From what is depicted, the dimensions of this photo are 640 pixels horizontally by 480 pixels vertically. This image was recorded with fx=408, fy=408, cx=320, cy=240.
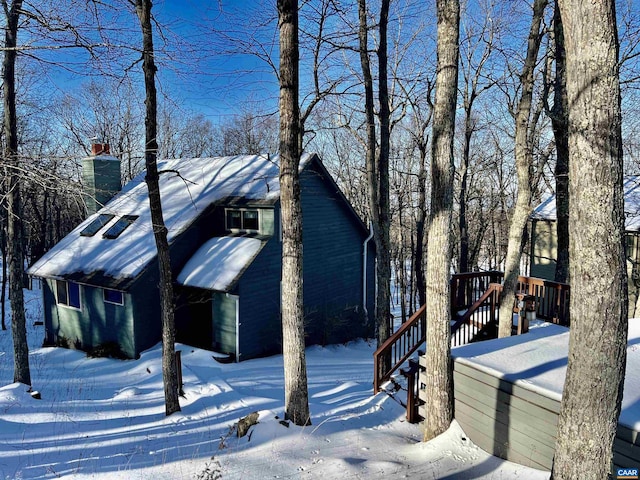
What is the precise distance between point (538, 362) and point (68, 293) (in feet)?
46.4

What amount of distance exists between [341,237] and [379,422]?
963 cm

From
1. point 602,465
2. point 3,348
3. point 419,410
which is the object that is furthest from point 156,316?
point 602,465

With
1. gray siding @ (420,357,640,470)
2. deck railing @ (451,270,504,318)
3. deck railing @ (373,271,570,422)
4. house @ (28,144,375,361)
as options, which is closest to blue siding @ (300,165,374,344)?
house @ (28,144,375,361)

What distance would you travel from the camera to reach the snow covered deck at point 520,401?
4.33m

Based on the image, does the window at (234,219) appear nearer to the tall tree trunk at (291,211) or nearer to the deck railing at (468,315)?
the deck railing at (468,315)

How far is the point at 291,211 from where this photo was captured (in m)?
5.88

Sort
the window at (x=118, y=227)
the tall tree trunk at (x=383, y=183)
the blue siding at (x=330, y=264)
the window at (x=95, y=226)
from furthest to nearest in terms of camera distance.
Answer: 1. the window at (x=95, y=226)
2. the blue siding at (x=330, y=264)
3. the window at (x=118, y=227)
4. the tall tree trunk at (x=383, y=183)

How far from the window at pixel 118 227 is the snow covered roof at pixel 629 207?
16.4 meters

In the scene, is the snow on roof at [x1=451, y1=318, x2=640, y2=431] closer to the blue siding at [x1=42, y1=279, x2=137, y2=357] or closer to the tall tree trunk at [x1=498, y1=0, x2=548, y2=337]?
the tall tree trunk at [x1=498, y1=0, x2=548, y2=337]

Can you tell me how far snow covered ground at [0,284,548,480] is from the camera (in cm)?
483

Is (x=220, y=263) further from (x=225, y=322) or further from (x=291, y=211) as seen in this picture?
(x=291, y=211)

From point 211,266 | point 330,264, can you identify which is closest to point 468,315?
point 330,264

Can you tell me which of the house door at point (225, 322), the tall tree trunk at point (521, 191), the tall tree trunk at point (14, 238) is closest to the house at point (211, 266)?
the house door at point (225, 322)

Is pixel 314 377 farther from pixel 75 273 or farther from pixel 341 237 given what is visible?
pixel 75 273
